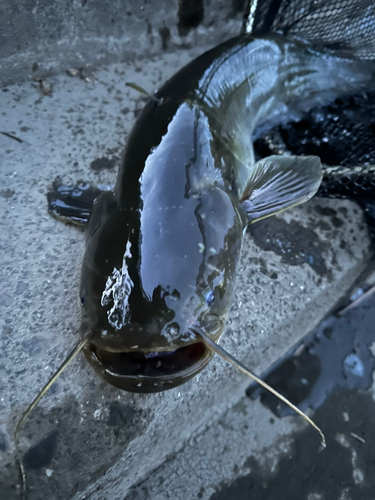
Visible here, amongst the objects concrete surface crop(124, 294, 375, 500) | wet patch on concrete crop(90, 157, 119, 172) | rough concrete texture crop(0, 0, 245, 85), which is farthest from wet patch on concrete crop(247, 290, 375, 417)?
rough concrete texture crop(0, 0, 245, 85)

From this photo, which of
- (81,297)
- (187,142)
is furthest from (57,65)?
(81,297)

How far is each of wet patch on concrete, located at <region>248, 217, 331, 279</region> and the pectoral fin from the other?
23 cm

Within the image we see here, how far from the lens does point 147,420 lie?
135cm

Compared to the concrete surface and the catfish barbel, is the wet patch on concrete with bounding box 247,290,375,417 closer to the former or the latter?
the concrete surface

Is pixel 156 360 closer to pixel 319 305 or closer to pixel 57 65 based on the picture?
pixel 319 305

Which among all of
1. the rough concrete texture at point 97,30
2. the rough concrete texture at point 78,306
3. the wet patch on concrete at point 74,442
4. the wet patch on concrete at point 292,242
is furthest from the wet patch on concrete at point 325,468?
the rough concrete texture at point 97,30

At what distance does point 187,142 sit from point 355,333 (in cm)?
115

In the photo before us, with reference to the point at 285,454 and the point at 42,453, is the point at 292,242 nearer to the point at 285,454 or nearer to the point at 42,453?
the point at 285,454

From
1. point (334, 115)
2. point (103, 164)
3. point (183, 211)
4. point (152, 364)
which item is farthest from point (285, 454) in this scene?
point (334, 115)

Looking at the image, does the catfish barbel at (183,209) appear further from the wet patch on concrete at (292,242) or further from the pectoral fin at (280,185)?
the wet patch on concrete at (292,242)

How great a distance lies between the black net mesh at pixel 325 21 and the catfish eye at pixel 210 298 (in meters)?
1.61

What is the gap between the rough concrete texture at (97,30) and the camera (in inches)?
82.7

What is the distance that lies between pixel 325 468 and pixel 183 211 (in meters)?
1.15

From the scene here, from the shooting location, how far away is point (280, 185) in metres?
1.66
